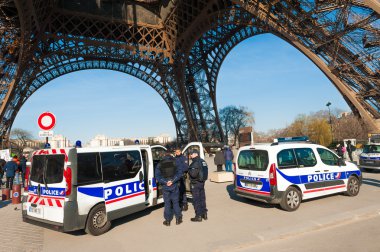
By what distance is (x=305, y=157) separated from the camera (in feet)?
23.4

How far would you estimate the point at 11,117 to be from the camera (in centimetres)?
2573

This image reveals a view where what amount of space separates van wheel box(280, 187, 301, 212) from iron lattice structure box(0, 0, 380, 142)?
8487 millimetres

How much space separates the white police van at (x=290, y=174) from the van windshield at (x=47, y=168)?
4.51 metres

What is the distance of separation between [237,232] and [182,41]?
22.7m

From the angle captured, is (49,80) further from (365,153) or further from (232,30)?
(365,153)

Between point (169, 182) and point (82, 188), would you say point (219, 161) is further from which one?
point (82, 188)

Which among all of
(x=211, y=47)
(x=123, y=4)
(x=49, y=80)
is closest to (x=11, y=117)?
(x=49, y=80)

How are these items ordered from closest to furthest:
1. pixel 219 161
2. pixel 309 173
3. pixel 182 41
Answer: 1. pixel 309 173
2. pixel 219 161
3. pixel 182 41

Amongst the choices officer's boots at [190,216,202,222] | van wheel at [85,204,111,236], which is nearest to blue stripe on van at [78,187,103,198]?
van wheel at [85,204,111,236]

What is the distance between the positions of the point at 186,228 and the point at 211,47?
2632 centimetres

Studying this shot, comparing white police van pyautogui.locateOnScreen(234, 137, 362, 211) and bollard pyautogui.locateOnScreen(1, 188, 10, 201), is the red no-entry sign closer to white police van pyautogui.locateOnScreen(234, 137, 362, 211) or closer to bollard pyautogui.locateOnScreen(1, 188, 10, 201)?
bollard pyautogui.locateOnScreen(1, 188, 10, 201)

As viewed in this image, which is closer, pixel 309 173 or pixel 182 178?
pixel 309 173

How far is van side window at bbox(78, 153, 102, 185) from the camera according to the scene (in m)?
5.17

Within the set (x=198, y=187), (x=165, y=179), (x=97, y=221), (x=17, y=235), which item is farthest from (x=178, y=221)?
(x=17, y=235)
